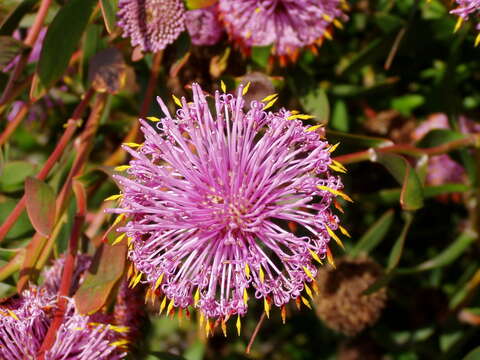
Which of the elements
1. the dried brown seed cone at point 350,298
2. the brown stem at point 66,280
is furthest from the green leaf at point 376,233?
the brown stem at point 66,280

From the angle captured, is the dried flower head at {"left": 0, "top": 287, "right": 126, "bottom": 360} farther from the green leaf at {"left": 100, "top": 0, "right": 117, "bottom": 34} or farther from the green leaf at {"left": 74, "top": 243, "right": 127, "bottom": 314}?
the green leaf at {"left": 100, "top": 0, "right": 117, "bottom": 34}

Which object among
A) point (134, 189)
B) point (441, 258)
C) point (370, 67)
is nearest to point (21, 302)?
point (134, 189)

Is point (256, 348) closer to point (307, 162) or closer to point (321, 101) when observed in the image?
point (321, 101)

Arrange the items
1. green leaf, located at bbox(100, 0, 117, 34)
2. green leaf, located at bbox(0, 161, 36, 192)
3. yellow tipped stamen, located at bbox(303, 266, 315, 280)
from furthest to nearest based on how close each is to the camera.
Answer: green leaf, located at bbox(0, 161, 36, 192), green leaf, located at bbox(100, 0, 117, 34), yellow tipped stamen, located at bbox(303, 266, 315, 280)

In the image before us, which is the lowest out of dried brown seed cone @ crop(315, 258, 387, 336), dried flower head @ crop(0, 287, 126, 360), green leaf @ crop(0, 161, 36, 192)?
dried brown seed cone @ crop(315, 258, 387, 336)

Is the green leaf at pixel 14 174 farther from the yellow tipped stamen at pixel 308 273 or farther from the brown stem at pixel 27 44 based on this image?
the yellow tipped stamen at pixel 308 273

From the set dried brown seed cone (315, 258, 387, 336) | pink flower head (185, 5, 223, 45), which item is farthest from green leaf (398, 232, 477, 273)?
pink flower head (185, 5, 223, 45)

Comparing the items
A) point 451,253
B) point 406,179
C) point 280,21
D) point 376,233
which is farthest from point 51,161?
point 451,253
